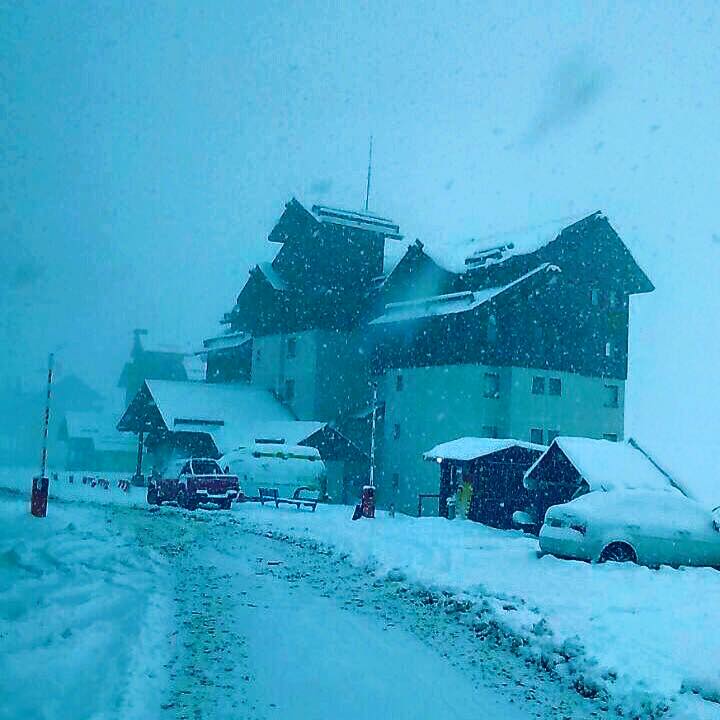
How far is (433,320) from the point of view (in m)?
40.8

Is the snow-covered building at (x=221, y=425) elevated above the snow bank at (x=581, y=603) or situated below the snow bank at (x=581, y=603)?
above

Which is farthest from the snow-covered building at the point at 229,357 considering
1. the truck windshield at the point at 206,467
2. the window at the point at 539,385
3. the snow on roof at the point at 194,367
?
the truck windshield at the point at 206,467

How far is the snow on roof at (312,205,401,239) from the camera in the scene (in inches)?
1889

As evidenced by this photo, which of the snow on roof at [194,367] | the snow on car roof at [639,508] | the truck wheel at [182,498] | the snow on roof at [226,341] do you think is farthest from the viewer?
the snow on roof at [194,367]

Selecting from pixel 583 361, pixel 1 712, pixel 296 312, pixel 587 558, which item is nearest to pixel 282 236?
pixel 296 312

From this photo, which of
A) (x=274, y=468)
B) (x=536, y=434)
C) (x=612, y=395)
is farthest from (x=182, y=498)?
(x=612, y=395)

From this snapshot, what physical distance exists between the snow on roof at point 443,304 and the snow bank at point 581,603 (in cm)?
1732

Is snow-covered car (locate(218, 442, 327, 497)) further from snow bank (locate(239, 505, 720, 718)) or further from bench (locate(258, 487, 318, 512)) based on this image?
snow bank (locate(239, 505, 720, 718))

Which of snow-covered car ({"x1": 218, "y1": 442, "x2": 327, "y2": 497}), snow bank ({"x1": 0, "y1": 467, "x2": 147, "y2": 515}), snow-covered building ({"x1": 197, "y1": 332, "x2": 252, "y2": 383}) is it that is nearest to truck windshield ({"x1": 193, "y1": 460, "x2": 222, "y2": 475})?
snow-covered car ({"x1": 218, "y1": 442, "x2": 327, "y2": 497})

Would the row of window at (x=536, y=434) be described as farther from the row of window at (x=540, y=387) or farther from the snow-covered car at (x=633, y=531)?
the snow-covered car at (x=633, y=531)

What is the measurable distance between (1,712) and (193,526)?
57.5 feet

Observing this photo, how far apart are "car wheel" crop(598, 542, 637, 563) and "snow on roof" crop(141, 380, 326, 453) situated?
25.1 meters

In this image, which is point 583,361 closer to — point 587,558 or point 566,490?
point 566,490

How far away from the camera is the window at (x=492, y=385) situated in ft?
128
